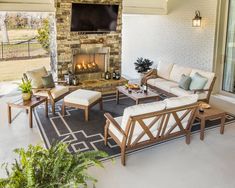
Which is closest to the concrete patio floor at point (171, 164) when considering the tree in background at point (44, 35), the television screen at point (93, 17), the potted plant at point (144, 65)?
the television screen at point (93, 17)

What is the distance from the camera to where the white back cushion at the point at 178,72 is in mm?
7134

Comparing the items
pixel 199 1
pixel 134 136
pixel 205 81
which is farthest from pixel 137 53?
pixel 134 136

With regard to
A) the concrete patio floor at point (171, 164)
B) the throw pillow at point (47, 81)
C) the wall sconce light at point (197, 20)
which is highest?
the wall sconce light at point (197, 20)

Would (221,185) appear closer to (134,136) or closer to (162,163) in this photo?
(162,163)

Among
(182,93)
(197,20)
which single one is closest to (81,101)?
(182,93)

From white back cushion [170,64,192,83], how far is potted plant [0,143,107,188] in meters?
4.82

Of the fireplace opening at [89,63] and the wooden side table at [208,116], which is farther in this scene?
the fireplace opening at [89,63]

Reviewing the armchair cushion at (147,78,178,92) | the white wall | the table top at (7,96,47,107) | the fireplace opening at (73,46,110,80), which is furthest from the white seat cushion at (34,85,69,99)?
the white wall

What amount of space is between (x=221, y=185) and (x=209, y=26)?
513 centimetres

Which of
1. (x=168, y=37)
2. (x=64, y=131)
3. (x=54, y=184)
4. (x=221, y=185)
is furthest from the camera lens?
(x=168, y=37)

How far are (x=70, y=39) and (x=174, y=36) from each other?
3413 mm

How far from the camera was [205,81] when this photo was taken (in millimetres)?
6371

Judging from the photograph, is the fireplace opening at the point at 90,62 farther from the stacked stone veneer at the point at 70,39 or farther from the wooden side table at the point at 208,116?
the wooden side table at the point at 208,116

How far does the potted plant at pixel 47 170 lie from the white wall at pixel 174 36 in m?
5.98
